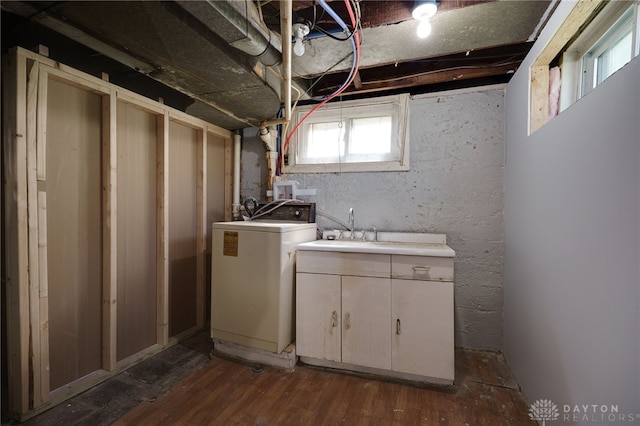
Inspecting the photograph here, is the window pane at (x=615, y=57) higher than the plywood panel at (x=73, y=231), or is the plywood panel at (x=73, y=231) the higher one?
the window pane at (x=615, y=57)

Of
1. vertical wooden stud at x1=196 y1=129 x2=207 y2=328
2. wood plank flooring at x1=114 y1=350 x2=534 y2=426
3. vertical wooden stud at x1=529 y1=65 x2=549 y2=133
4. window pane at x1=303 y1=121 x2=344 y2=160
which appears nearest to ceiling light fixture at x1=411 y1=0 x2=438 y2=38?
vertical wooden stud at x1=529 y1=65 x2=549 y2=133

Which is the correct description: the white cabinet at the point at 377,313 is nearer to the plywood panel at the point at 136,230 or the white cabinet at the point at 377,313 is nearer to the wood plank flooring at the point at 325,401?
the wood plank flooring at the point at 325,401

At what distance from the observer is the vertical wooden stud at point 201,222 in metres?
2.27

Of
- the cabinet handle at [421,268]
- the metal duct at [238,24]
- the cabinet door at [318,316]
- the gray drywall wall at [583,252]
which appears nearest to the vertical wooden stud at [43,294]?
the metal duct at [238,24]

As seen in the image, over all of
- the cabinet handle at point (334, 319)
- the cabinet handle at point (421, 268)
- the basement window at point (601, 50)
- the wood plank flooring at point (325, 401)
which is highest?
the basement window at point (601, 50)

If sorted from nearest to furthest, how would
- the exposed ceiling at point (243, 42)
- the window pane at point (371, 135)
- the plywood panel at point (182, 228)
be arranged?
the exposed ceiling at point (243, 42) → the plywood panel at point (182, 228) → the window pane at point (371, 135)

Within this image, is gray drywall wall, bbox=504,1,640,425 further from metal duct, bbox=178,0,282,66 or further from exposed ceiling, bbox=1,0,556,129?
metal duct, bbox=178,0,282,66

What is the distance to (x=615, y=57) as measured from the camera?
105cm

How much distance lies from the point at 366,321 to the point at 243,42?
1.69m

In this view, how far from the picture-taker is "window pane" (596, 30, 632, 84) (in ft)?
3.16

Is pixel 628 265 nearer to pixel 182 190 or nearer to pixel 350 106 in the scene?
pixel 350 106

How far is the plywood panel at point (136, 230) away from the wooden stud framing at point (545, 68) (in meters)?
2.45

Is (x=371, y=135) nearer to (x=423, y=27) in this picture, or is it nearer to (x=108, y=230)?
(x=423, y=27)

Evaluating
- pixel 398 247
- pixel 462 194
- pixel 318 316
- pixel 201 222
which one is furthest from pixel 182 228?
pixel 462 194
